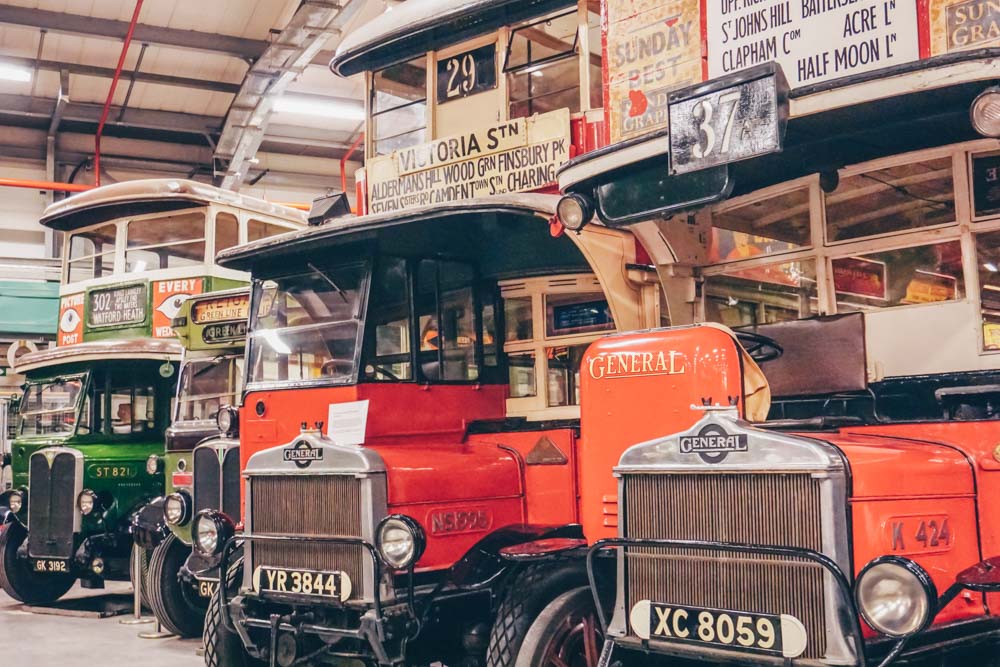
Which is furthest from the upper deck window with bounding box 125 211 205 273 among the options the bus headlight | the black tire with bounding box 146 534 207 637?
the bus headlight

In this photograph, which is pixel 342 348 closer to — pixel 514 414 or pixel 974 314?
pixel 514 414

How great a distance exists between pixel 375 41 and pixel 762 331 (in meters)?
5.06

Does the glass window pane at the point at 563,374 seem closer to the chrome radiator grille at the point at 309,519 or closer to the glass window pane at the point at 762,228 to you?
the glass window pane at the point at 762,228

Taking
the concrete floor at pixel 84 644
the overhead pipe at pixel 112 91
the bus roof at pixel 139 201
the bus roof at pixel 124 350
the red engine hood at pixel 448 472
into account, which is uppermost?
the overhead pipe at pixel 112 91

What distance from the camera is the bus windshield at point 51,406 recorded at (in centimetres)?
1045

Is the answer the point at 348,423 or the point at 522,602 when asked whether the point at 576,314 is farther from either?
the point at 522,602

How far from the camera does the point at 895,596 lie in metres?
3.24

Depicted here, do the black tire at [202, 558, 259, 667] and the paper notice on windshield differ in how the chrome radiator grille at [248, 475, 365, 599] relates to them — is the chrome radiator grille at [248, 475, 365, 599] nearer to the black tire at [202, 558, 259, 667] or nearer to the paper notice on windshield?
the paper notice on windshield

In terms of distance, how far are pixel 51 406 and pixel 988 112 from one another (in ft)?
31.0

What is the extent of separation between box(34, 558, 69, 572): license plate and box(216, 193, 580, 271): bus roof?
5227mm

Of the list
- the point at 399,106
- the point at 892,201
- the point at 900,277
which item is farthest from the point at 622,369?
the point at 399,106

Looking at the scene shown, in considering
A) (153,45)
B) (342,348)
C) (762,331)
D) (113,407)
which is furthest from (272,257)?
(153,45)

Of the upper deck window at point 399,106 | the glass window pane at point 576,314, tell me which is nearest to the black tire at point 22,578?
the upper deck window at point 399,106

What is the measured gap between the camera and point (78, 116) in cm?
1666
